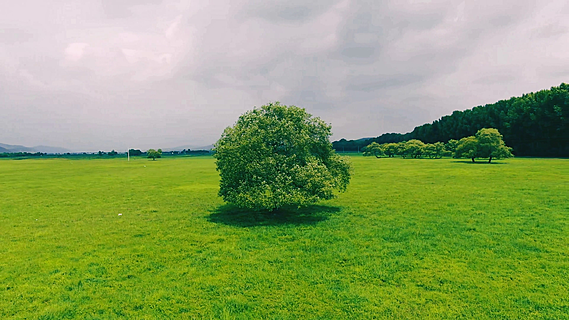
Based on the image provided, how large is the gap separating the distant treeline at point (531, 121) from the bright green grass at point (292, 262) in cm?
7636

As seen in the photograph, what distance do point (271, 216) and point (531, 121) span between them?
9348 cm

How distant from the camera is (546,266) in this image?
9695 mm

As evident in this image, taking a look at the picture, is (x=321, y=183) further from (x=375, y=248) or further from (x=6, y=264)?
(x=6, y=264)

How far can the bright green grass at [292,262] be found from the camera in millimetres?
7613

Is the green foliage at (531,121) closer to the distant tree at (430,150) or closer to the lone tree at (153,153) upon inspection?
the distant tree at (430,150)

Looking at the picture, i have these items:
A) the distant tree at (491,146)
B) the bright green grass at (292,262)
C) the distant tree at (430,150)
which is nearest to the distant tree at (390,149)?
the distant tree at (430,150)

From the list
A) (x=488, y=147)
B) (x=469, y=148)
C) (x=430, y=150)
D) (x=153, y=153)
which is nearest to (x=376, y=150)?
(x=430, y=150)

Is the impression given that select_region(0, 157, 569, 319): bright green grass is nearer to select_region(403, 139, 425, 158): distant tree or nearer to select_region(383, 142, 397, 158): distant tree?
select_region(403, 139, 425, 158): distant tree

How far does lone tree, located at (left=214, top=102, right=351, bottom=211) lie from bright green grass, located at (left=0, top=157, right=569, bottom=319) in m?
1.58

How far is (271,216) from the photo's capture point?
1730 centimetres

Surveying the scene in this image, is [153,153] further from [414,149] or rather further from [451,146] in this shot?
[451,146]

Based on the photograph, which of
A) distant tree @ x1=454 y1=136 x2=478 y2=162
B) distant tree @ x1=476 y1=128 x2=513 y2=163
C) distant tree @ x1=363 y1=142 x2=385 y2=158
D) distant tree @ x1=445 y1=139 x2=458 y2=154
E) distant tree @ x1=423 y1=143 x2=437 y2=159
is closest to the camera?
distant tree @ x1=476 y1=128 x2=513 y2=163

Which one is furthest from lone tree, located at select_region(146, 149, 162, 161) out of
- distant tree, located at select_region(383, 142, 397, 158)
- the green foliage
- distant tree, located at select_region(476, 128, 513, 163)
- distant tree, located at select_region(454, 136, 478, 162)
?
the green foliage

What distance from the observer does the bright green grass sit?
7.61 meters
